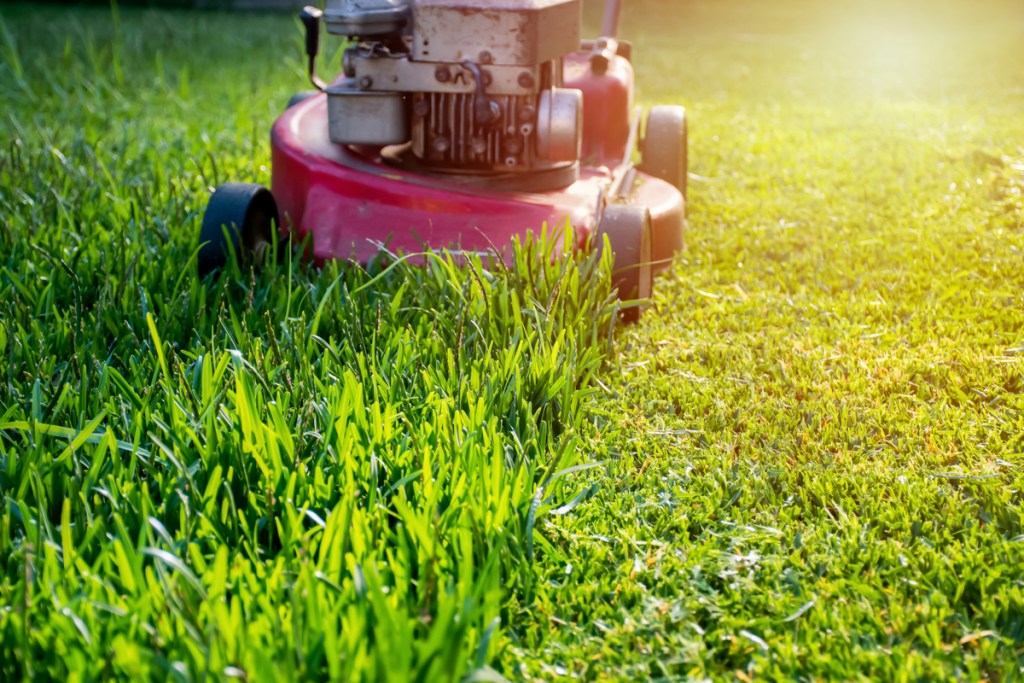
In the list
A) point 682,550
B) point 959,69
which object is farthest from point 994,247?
point 959,69

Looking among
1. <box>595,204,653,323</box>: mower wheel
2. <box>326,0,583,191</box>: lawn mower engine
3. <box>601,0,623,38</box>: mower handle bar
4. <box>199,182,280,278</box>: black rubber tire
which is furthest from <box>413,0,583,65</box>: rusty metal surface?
<box>601,0,623,38</box>: mower handle bar

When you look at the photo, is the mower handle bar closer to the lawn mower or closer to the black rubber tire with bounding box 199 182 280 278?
the lawn mower

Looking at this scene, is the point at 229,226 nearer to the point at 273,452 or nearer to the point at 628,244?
the point at 628,244

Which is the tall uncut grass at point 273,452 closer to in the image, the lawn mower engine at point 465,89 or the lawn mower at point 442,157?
the lawn mower at point 442,157

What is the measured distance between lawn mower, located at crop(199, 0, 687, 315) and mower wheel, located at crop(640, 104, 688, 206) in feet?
1.40

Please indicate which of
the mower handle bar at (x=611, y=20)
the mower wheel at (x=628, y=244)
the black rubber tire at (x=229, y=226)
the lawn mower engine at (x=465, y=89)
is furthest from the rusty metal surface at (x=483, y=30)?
the mower handle bar at (x=611, y=20)

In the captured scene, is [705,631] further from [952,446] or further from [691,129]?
[691,129]

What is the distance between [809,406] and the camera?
7.59ft

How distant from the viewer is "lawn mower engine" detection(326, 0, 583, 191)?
9.07ft

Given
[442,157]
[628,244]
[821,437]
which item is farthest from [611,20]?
[821,437]

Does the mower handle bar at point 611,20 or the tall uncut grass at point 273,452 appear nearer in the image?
the tall uncut grass at point 273,452

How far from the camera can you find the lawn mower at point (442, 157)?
275 centimetres

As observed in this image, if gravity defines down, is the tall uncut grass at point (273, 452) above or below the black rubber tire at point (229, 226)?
below

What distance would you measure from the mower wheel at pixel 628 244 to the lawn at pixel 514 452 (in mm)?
83
